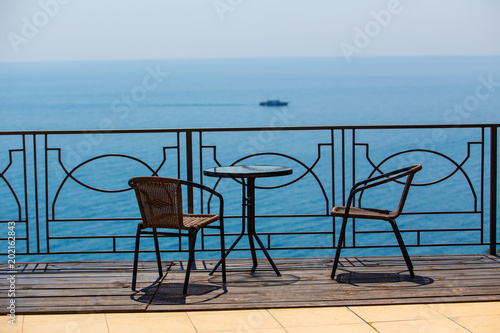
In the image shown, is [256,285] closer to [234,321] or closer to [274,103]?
[234,321]

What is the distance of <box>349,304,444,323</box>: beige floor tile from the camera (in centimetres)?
314

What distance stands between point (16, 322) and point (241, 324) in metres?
1.18

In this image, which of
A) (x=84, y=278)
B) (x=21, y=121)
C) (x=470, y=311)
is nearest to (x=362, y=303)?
(x=470, y=311)

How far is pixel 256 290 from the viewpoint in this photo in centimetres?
365

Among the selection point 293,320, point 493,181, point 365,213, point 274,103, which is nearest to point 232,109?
point 274,103

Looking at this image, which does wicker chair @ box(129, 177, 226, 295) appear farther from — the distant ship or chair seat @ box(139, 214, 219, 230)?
the distant ship

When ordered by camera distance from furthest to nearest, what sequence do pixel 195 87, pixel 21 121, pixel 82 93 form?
1. pixel 195 87
2. pixel 82 93
3. pixel 21 121

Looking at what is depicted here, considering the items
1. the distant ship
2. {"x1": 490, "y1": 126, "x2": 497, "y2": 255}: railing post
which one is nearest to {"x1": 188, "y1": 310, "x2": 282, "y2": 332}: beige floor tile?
{"x1": 490, "y1": 126, "x2": 497, "y2": 255}: railing post

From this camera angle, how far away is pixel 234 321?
311 centimetres

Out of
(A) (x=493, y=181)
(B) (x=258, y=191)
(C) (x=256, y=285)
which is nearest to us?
(C) (x=256, y=285)

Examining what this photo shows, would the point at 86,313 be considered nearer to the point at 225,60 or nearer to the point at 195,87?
the point at 195,87

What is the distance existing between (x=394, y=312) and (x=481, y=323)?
0.44m

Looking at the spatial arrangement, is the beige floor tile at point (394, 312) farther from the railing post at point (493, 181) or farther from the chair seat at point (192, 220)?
the railing post at point (493, 181)

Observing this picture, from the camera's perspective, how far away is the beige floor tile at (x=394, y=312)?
3.14m
